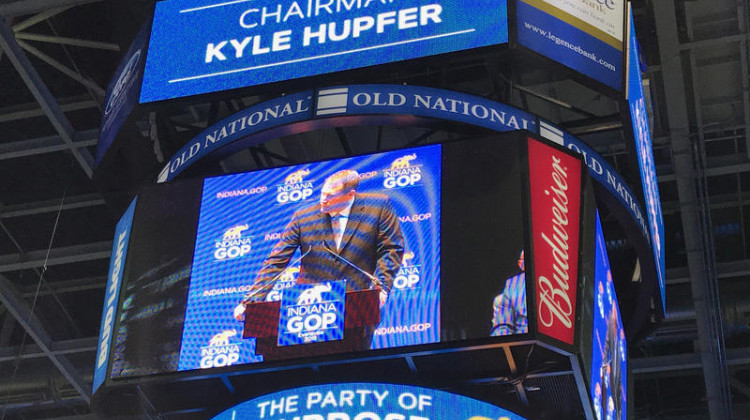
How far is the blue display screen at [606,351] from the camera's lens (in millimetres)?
8766

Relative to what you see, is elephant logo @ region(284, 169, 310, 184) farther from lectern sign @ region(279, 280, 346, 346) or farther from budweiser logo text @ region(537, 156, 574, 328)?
budweiser logo text @ region(537, 156, 574, 328)

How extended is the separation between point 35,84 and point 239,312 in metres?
6.12

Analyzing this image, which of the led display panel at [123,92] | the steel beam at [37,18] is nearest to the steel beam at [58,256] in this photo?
the steel beam at [37,18]

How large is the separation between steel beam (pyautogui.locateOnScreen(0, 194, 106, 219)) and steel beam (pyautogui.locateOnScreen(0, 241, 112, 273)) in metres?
0.57

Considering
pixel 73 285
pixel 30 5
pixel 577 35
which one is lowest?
pixel 73 285

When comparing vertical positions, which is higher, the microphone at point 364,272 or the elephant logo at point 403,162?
the elephant logo at point 403,162

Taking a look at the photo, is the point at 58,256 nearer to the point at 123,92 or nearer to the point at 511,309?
the point at 123,92

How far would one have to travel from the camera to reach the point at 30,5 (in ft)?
42.1

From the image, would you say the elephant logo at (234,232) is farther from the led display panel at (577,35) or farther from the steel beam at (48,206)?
the steel beam at (48,206)

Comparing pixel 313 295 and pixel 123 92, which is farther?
pixel 123 92

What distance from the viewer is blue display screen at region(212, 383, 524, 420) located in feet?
27.1

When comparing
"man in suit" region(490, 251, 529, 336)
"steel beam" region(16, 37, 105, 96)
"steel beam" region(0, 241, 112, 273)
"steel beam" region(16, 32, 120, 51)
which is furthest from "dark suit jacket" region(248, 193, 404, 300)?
"steel beam" region(0, 241, 112, 273)

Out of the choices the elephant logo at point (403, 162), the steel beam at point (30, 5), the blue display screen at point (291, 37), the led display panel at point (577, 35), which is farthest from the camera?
the steel beam at point (30, 5)

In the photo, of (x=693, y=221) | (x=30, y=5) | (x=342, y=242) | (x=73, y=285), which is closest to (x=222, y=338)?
(x=342, y=242)
